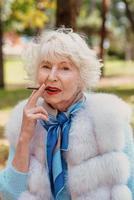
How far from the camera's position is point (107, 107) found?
10.4 feet

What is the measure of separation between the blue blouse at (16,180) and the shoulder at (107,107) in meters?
0.09

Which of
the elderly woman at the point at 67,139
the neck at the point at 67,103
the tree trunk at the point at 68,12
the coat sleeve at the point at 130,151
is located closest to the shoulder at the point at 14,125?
the elderly woman at the point at 67,139

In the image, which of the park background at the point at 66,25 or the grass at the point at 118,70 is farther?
the grass at the point at 118,70

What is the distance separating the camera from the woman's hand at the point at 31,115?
298 centimetres

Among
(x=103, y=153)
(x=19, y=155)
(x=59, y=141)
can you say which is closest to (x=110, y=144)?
(x=103, y=153)

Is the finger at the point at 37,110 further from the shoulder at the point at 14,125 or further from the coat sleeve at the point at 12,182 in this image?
the coat sleeve at the point at 12,182

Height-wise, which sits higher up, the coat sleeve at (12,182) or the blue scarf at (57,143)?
the blue scarf at (57,143)

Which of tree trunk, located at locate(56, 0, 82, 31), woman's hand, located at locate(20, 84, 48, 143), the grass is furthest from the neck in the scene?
the grass

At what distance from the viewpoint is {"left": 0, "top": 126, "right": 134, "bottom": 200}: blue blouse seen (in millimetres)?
3072

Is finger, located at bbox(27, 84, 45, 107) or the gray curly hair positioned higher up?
the gray curly hair

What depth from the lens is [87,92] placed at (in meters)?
3.29

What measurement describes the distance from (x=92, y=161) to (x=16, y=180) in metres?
0.41

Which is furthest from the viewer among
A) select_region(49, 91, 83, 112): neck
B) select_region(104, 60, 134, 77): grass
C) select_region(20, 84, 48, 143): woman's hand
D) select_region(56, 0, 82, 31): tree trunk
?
select_region(104, 60, 134, 77): grass

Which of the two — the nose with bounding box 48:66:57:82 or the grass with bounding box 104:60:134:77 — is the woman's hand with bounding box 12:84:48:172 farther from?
the grass with bounding box 104:60:134:77
